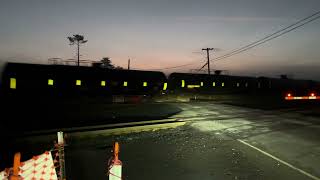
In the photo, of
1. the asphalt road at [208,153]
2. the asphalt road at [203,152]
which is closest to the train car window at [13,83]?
the asphalt road at [203,152]

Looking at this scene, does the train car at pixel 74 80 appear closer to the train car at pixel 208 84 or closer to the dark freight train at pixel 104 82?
the dark freight train at pixel 104 82

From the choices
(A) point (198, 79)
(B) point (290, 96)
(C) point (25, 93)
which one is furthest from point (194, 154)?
(A) point (198, 79)

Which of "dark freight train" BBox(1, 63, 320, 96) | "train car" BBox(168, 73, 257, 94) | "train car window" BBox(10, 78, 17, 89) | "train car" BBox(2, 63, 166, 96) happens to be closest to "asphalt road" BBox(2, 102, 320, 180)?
"train car window" BBox(10, 78, 17, 89)

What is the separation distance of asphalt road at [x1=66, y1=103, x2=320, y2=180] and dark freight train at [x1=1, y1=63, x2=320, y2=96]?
19.3 metres

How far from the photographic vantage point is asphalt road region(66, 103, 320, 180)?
6426 mm

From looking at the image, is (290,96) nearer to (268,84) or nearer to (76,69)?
(76,69)

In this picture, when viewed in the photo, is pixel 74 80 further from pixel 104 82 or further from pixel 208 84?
pixel 208 84

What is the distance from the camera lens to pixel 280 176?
245 inches

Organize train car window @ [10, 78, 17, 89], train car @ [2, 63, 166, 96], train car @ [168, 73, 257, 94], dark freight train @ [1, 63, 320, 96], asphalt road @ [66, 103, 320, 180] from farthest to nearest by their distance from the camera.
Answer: train car @ [168, 73, 257, 94], dark freight train @ [1, 63, 320, 96], train car @ [2, 63, 166, 96], train car window @ [10, 78, 17, 89], asphalt road @ [66, 103, 320, 180]

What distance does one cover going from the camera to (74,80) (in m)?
28.8

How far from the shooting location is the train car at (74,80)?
25.1m

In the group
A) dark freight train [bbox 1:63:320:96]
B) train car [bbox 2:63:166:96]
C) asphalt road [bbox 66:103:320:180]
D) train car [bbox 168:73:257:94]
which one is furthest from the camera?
train car [bbox 168:73:257:94]

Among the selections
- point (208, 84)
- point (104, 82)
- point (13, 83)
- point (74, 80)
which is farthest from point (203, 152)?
point (208, 84)

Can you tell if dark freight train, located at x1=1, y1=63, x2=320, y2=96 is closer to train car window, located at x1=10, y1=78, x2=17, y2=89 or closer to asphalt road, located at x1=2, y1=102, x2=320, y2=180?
train car window, located at x1=10, y1=78, x2=17, y2=89
